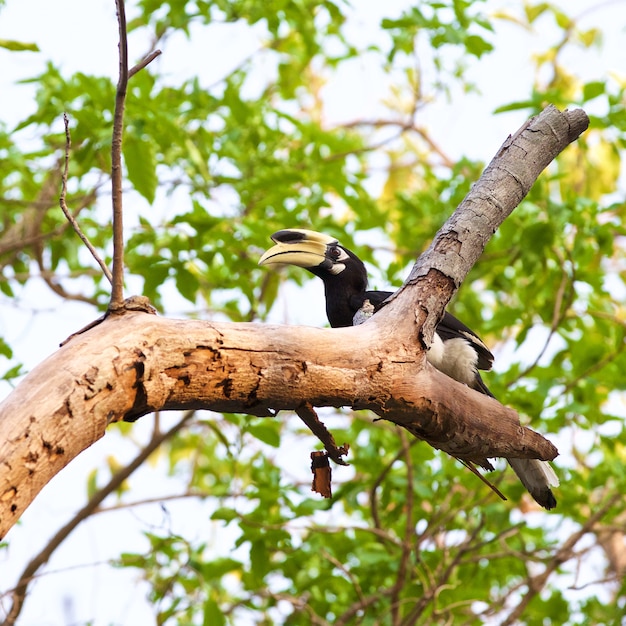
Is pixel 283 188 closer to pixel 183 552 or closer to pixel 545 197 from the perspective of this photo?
pixel 545 197

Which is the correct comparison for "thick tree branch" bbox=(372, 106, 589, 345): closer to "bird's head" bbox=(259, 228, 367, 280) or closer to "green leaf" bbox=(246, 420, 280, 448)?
"bird's head" bbox=(259, 228, 367, 280)

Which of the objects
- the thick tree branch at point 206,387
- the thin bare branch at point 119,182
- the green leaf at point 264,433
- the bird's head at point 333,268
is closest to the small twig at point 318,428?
the thick tree branch at point 206,387

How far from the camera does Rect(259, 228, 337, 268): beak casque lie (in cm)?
371

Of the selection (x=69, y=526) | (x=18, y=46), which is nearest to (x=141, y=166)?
(x=18, y=46)

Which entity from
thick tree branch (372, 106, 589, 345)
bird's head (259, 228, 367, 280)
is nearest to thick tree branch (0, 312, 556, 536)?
thick tree branch (372, 106, 589, 345)

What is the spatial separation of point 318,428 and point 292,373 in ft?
0.68

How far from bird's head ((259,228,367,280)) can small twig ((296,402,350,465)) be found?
4.73ft

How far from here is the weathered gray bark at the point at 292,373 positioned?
162cm

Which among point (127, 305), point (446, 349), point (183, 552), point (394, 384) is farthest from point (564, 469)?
point (127, 305)

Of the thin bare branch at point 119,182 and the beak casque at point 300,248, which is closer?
the thin bare branch at point 119,182

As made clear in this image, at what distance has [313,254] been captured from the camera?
393 cm

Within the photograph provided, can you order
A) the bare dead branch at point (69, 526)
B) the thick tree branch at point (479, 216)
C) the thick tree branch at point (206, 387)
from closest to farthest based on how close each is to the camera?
the thick tree branch at point (206, 387) < the thick tree branch at point (479, 216) < the bare dead branch at point (69, 526)

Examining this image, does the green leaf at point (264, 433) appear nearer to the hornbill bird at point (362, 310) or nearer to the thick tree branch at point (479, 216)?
the hornbill bird at point (362, 310)

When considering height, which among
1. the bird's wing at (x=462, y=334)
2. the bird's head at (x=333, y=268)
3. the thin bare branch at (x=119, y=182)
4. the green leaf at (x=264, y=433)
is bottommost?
the thin bare branch at (x=119, y=182)
